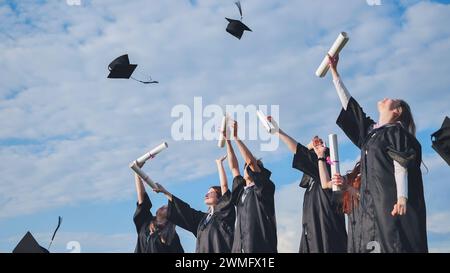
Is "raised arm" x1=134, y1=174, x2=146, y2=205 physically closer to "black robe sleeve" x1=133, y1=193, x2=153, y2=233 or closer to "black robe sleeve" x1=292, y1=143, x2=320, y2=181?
"black robe sleeve" x1=133, y1=193, x2=153, y2=233

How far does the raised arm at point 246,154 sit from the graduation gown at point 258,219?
0.21ft

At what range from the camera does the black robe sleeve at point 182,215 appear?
10023 millimetres

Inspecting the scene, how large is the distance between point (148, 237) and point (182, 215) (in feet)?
2.69

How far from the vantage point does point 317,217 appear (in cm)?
806

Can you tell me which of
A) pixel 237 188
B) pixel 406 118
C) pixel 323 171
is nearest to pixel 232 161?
pixel 237 188

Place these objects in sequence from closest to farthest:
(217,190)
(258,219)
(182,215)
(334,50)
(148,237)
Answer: (334,50) < (258,219) < (217,190) < (182,215) < (148,237)

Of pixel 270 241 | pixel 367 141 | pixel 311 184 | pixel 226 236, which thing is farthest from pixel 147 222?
pixel 367 141

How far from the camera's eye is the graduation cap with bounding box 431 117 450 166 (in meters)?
7.11

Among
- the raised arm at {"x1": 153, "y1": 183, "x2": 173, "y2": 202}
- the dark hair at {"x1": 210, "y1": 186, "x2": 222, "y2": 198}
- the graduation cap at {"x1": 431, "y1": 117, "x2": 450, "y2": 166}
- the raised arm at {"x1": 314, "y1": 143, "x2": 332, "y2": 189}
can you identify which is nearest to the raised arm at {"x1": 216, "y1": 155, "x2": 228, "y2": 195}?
the dark hair at {"x1": 210, "y1": 186, "x2": 222, "y2": 198}

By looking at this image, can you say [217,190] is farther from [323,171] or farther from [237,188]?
[323,171]

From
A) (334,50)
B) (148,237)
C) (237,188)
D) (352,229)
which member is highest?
(334,50)
